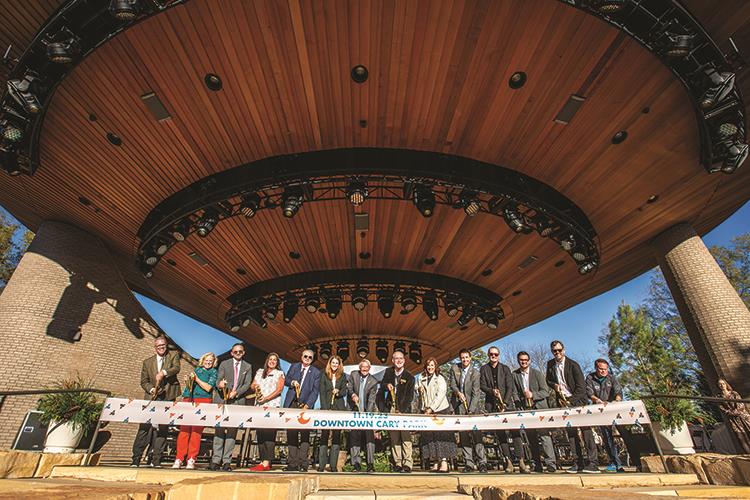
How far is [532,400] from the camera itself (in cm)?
593

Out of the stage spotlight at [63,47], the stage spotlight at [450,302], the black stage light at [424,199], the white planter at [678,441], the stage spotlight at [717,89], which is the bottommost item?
the white planter at [678,441]

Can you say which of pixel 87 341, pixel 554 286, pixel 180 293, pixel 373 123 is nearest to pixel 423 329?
pixel 554 286

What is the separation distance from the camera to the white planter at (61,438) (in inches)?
222

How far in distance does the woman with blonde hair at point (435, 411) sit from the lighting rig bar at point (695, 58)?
18.1ft

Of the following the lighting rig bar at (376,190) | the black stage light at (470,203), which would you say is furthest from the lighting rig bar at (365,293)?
the black stage light at (470,203)

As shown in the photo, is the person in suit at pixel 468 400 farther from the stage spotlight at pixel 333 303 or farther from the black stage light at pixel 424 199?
the stage spotlight at pixel 333 303

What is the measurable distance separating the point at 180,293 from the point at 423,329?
8.80 meters

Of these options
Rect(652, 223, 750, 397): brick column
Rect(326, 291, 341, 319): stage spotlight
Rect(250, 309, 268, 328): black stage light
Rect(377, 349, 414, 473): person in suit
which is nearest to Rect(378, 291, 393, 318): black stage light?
Rect(326, 291, 341, 319): stage spotlight

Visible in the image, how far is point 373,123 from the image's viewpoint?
20.5 ft

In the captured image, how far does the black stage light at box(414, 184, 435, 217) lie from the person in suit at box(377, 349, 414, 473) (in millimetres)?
2562

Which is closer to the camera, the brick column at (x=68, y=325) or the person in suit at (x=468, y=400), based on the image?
the person in suit at (x=468, y=400)

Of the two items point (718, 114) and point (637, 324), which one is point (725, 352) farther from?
point (637, 324)

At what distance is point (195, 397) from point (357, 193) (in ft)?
13.9

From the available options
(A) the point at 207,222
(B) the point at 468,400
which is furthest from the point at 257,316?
(B) the point at 468,400
